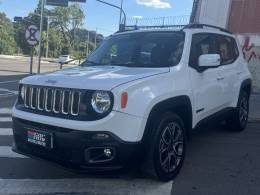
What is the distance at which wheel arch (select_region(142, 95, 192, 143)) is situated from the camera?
4.63 meters

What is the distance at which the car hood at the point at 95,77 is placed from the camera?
4.47 metres

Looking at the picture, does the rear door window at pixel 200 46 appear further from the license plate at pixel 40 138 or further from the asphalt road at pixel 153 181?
the license plate at pixel 40 138

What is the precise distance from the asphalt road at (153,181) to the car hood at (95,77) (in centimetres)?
101

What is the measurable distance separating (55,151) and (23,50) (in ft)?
305

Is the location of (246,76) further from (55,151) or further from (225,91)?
(55,151)

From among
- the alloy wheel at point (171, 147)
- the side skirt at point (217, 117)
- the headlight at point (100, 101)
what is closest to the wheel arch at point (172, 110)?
the alloy wheel at point (171, 147)

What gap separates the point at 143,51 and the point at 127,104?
1.56 m

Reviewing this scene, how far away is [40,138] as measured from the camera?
15.3 feet

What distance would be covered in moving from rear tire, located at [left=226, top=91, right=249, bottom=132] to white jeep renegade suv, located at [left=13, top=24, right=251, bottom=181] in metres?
1.18

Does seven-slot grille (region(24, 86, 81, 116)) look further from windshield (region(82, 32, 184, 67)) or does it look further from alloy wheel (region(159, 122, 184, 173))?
windshield (region(82, 32, 184, 67))

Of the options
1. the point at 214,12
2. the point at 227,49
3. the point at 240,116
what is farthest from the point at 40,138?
the point at 214,12

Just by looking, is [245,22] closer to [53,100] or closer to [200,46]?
[200,46]

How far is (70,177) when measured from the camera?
5195 mm

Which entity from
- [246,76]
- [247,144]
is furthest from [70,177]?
[246,76]
